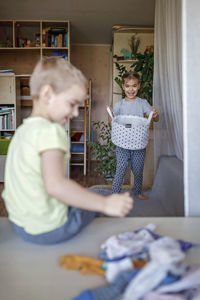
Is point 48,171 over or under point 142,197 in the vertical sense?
over

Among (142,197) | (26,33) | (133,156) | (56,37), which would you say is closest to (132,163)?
(133,156)

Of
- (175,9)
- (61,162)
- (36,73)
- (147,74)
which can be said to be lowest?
(61,162)

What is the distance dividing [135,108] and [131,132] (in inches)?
13.9

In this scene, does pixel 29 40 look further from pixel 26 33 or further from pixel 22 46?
pixel 22 46

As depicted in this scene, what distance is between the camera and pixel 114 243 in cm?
104

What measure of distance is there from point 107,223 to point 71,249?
0.90 feet

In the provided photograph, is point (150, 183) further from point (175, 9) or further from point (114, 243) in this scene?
point (114, 243)

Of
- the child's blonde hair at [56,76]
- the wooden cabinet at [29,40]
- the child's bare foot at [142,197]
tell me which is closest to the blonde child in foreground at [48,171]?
the child's blonde hair at [56,76]

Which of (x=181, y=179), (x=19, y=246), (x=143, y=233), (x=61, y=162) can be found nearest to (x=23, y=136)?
(x=61, y=162)

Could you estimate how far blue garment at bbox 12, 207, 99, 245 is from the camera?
42.9 inches

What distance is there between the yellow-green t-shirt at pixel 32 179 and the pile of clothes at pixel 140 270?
0.51 ft

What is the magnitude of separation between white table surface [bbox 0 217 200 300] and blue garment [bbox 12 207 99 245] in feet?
0.08

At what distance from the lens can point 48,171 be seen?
3.01 feet

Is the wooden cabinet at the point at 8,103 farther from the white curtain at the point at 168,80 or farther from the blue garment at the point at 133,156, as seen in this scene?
the white curtain at the point at 168,80
